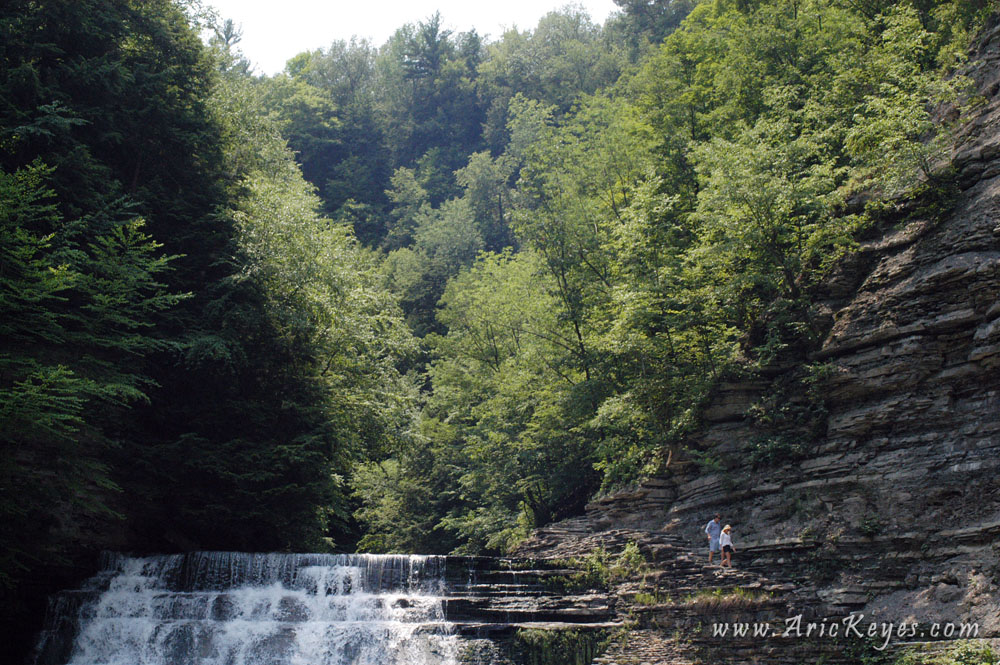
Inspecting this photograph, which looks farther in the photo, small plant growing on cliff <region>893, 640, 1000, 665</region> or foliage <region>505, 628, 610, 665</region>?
foliage <region>505, 628, 610, 665</region>

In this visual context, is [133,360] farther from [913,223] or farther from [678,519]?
[913,223]

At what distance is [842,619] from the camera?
12.6m

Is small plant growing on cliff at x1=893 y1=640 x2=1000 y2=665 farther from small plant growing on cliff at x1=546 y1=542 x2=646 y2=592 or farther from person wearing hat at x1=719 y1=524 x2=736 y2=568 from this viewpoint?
small plant growing on cliff at x1=546 y1=542 x2=646 y2=592

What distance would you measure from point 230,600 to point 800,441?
1336 centimetres

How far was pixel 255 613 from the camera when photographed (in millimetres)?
16219

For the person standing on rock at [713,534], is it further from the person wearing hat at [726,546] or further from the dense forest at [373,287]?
the dense forest at [373,287]

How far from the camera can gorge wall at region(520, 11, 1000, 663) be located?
41.1 ft

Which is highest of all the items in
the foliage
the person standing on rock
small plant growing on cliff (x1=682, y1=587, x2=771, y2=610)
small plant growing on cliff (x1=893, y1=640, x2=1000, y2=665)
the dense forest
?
the dense forest

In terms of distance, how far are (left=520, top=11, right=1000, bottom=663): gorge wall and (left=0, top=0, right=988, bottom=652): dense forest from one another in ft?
2.42

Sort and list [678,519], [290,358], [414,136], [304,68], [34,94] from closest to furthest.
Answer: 1. [678,519]
2. [34,94]
3. [290,358]
4. [414,136]
5. [304,68]

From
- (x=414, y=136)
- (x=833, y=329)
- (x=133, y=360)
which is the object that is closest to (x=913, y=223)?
(x=833, y=329)

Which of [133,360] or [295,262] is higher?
[295,262]

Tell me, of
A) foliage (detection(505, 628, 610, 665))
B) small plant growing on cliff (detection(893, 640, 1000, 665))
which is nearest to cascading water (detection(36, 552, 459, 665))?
foliage (detection(505, 628, 610, 665))

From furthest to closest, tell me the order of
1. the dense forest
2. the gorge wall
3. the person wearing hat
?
the dense forest < the person wearing hat < the gorge wall
